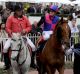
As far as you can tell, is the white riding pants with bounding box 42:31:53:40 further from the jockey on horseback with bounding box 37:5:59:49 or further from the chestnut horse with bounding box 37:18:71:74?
the chestnut horse with bounding box 37:18:71:74

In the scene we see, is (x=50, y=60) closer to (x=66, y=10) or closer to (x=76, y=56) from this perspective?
(x=76, y=56)

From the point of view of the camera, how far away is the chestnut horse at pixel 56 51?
12.3 m

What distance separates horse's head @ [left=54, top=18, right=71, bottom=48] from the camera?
12008mm

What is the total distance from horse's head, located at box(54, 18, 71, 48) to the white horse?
1.05 meters

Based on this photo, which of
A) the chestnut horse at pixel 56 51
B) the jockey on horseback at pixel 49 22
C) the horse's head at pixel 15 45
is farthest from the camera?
the jockey on horseback at pixel 49 22

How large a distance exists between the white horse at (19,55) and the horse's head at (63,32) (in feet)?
3.44

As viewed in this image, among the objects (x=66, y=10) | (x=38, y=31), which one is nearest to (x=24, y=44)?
(x=38, y=31)

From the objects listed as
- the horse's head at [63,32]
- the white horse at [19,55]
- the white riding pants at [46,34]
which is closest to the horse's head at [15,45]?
the white horse at [19,55]

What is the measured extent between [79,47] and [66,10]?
67.3ft

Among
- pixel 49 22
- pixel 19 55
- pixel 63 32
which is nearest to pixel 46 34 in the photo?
pixel 49 22

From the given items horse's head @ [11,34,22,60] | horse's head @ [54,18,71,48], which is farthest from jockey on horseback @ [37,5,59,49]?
horse's head @ [11,34,22,60]

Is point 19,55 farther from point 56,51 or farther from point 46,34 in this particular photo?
point 46,34

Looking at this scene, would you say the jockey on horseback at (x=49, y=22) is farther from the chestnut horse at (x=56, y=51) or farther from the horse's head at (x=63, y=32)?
the horse's head at (x=63, y=32)

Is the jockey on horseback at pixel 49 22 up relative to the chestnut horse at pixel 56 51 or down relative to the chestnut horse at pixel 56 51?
up
